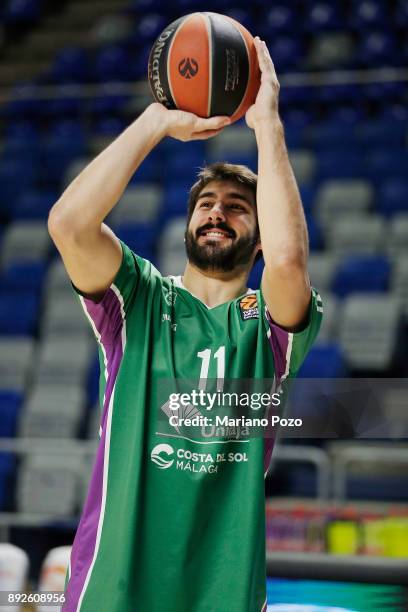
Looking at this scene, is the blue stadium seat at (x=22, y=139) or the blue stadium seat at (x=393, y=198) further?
the blue stadium seat at (x=22, y=139)

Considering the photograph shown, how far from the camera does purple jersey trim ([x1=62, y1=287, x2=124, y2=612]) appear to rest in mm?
1939

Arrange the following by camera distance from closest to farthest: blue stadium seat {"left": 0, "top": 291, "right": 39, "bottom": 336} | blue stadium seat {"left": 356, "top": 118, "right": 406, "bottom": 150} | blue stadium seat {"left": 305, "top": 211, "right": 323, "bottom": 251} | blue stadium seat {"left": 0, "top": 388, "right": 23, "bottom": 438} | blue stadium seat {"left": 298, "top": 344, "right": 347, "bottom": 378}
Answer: blue stadium seat {"left": 298, "top": 344, "right": 347, "bottom": 378}, blue stadium seat {"left": 0, "top": 388, "right": 23, "bottom": 438}, blue stadium seat {"left": 305, "top": 211, "right": 323, "bottom": 251}, blue stadium seat {"left": 0, "top": 291, "right": 39, "bottom": 336}, blue stadium seat {"left": 356, "top": 118, "right": 406, "bottom": 150}

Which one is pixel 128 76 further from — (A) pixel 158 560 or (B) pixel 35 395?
(A) pixel 158 560

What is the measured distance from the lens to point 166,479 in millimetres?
1942

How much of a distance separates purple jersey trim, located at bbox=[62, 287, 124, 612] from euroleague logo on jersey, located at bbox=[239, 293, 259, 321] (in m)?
0.27

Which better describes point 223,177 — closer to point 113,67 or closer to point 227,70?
point 227,70

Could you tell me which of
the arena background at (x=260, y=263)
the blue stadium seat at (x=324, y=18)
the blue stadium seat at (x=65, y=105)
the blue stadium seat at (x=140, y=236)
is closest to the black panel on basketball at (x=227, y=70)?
the arena background at (x=260, y=263)

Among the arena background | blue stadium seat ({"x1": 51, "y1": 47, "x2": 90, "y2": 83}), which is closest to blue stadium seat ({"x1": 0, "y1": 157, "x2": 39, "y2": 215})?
the arena background

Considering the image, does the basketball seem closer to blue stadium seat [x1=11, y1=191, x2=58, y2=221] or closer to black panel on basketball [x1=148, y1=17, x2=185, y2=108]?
black panel on basketball [x1=148, y1=17, x2=185, y2=108]

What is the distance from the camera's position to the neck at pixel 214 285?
219 centimetres

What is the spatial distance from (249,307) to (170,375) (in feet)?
0.82

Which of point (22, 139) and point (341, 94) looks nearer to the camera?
point (341, 94)

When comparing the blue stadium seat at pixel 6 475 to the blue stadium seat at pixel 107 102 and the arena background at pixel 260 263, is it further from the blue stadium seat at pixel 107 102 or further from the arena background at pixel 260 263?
the blue stadium seat at pixel 107 102

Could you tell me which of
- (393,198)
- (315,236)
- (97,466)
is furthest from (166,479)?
(393,198)
